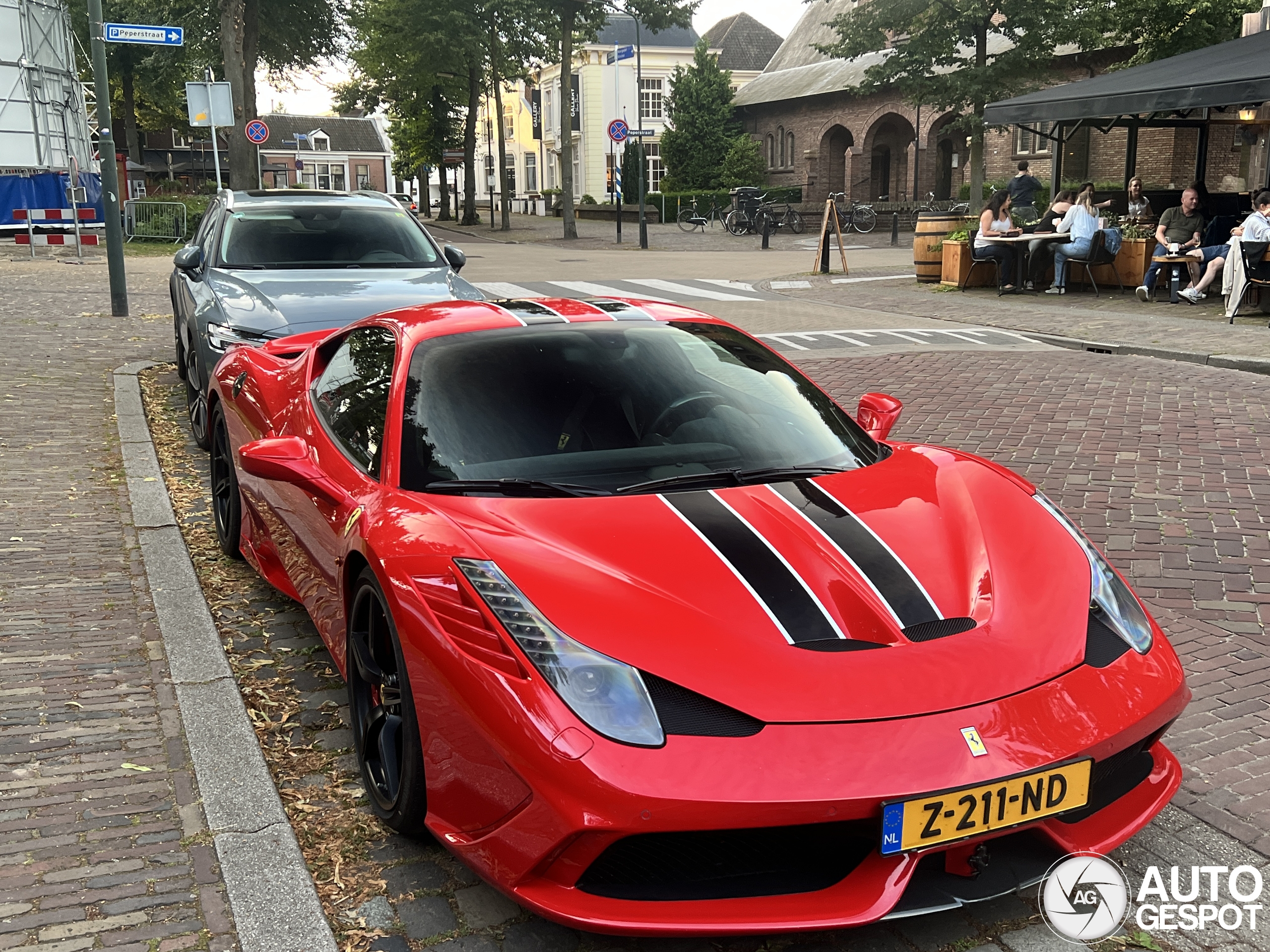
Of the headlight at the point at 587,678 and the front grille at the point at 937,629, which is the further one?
the front grille at the point at 937,629

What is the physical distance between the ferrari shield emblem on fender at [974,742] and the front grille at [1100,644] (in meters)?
0.46

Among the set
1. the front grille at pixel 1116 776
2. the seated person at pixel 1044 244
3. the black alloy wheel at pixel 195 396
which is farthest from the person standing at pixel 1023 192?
the front grille at pixel 1116 776

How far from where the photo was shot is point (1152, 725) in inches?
106

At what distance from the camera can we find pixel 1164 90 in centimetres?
1608

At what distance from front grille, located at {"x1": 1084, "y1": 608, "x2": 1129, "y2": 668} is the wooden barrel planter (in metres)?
17.0

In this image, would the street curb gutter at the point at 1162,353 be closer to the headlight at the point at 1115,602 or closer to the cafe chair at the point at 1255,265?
the cafe chair at the point at 1255,265

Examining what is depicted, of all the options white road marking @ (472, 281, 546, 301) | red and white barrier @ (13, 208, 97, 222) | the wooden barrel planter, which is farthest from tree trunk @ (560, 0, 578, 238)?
the wooden barrel planter

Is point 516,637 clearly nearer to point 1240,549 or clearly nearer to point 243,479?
point 243,479

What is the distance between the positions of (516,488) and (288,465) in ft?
3.31

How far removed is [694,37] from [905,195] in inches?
1004

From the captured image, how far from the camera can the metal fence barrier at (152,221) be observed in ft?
96.6

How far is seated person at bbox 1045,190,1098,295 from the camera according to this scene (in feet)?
55.1

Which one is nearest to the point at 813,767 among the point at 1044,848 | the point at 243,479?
the point at 1044,848

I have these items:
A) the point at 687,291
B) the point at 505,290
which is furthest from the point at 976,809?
the point at 505,290
